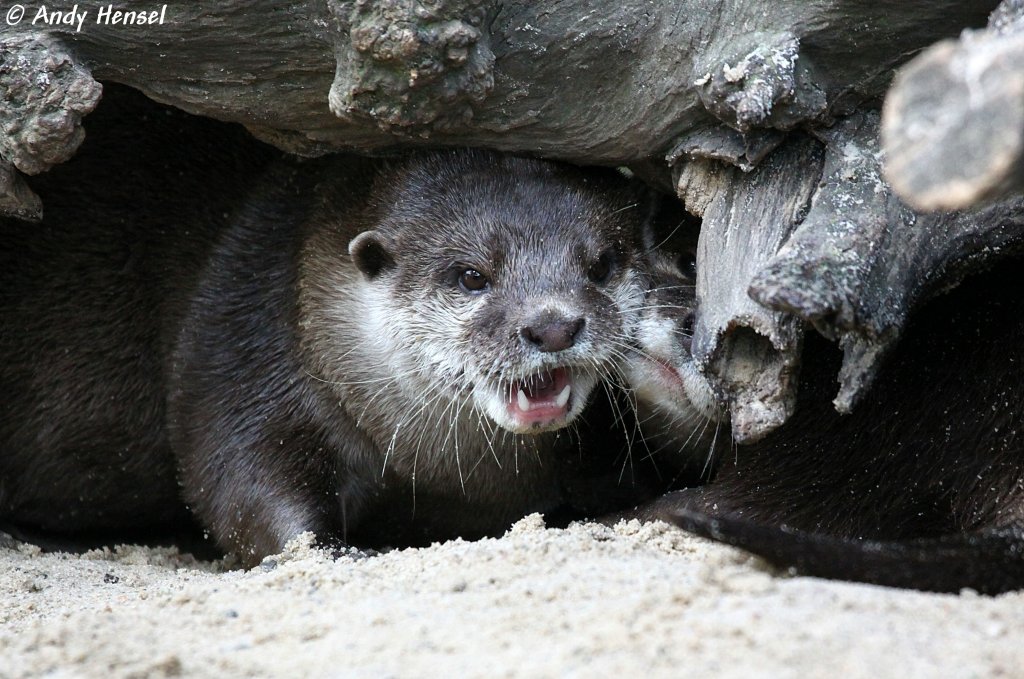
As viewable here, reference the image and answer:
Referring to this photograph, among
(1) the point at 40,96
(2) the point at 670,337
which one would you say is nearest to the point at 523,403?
(2) the point at 670,337

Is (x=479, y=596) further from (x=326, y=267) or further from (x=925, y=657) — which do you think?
(x=326, y=267)

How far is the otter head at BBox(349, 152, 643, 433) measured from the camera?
2744 mm

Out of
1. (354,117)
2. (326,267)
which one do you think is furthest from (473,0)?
(326,267)

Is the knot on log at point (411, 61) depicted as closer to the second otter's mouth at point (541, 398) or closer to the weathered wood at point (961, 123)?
the second otter's mouth at point (541, 398)

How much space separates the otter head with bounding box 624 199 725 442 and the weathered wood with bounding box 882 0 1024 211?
154 centimetres

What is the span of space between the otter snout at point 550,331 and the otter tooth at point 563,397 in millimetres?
154

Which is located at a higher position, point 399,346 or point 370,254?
point 370,254

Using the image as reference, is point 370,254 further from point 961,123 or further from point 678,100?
point 961,123

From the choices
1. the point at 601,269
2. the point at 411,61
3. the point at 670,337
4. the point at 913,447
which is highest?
the point at 411,61

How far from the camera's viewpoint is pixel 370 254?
3.02 metres

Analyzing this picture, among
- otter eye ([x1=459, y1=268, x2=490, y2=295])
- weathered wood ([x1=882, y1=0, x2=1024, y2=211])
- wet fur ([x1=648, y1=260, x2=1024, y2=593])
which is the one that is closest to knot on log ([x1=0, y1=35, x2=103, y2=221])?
otter eye ([x1=459, y1=268, x2=490, y2=295])

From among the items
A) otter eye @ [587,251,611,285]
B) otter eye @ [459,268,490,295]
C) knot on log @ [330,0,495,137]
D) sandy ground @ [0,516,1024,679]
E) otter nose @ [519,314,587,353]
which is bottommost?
sandy ground @ [0,516,1024,679]

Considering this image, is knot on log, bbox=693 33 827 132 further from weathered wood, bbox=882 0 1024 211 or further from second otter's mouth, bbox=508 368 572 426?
weathered wood, bbox=882 0 1024 211

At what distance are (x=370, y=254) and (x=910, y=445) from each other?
4.52ft
